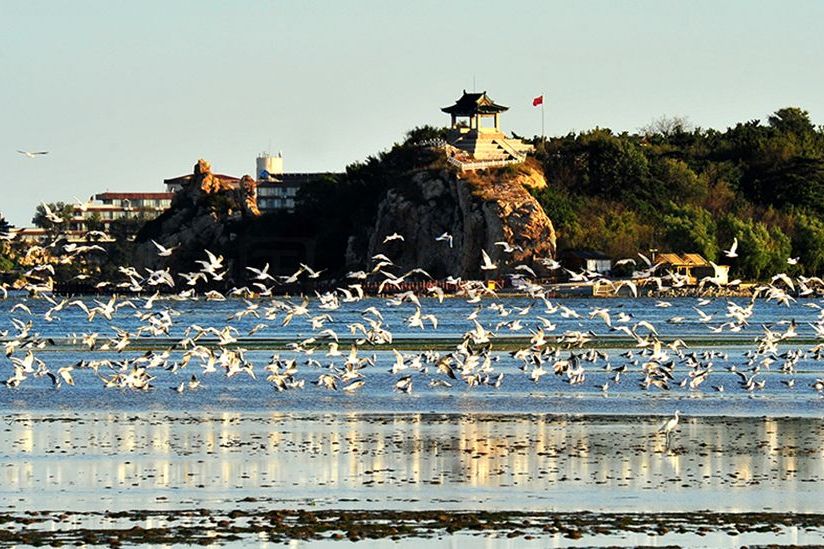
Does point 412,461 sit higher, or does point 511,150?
point 511,150

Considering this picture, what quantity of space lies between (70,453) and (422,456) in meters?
5.78

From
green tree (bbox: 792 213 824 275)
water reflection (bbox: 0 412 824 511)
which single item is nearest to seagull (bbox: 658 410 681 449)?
water reflection (bbox: 0 412 824 511)

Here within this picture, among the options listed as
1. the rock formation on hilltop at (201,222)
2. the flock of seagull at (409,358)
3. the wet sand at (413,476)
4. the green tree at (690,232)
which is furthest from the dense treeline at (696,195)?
the wet sand at (413,476)

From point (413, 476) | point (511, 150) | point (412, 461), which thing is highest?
point (511, 150)

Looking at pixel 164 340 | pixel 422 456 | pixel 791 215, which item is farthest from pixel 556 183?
pixel 422 456

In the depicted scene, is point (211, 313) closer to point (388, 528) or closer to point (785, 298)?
point (785, 298)

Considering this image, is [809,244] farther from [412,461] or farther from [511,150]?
[412,461]

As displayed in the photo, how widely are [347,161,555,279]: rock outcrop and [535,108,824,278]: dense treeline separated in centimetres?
569

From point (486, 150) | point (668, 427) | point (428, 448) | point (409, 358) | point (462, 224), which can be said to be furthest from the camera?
point (486, 150)

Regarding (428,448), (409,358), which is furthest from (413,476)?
(409,358)

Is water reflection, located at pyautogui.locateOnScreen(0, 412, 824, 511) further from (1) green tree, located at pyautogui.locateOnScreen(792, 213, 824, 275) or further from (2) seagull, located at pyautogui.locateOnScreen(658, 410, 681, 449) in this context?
(1) green tree, located at pyautogui.locateOnScreen(792, 213, 824, 275)

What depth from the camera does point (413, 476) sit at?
27.0 m

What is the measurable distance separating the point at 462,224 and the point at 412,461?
12594 cm

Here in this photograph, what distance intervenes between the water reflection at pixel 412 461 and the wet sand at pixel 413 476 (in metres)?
0.04
